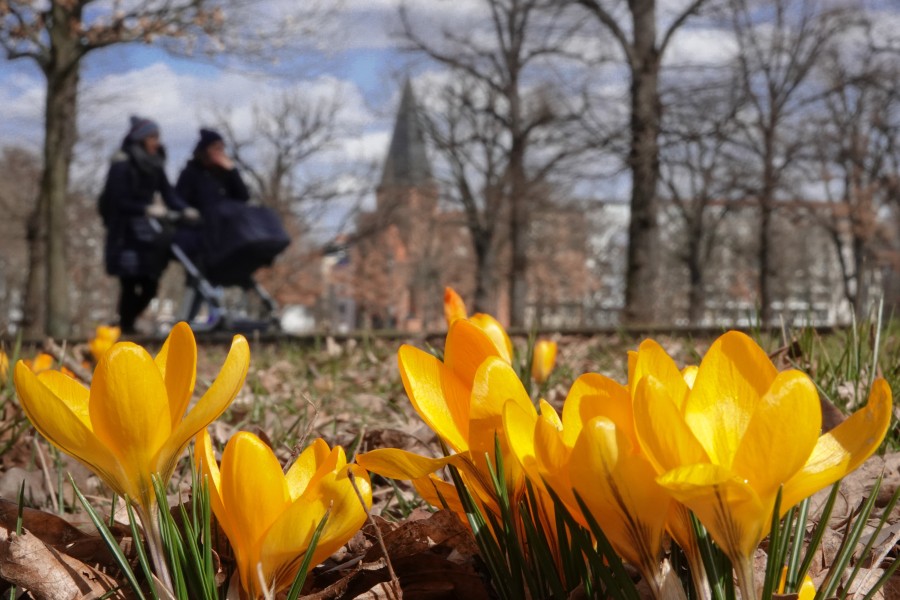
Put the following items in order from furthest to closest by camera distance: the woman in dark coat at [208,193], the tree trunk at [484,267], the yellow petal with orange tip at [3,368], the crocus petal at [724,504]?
the tree trunk at [484,267] → the woman in dark coat at [208,193] → the yellow petal with orange tip at [3,368] → the crocus petal at [724,504]

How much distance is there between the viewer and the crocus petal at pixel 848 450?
21.9 inches

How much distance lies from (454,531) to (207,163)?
12.7 metres

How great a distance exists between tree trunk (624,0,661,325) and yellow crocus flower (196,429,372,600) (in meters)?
15.3

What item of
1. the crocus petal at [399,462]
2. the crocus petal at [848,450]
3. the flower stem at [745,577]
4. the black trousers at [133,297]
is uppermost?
the crocus petal at [848,450]

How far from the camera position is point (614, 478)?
563 mm

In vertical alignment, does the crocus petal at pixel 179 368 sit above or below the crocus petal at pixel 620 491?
above

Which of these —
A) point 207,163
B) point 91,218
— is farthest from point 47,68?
point 91,218

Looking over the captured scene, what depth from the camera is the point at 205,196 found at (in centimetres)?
1286

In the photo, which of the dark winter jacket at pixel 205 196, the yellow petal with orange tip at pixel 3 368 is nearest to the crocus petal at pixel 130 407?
the yellow petal with orange tip at pixel 3 368

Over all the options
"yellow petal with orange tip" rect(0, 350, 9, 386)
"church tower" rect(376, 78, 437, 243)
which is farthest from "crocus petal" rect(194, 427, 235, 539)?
"church tower" rect(376, 78, 437, 243)

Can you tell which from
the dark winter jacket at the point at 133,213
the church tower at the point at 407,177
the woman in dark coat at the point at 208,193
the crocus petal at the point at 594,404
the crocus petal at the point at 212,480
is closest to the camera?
the crocus petal at the point at 594,404

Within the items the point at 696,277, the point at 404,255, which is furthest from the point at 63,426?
the point at 404,255

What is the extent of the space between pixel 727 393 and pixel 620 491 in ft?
0.35

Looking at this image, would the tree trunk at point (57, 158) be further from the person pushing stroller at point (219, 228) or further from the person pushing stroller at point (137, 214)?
the person pushing stroller at point (219, 228)
